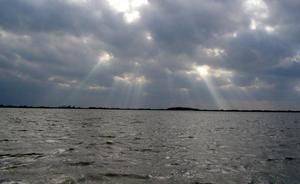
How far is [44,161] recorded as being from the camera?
59.7 ft

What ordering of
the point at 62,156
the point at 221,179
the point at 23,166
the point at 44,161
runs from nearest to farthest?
the point at 221,179, the point at 23,166, the point at 44,161, the point at 62,156

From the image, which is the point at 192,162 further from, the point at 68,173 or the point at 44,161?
the point at 44,161

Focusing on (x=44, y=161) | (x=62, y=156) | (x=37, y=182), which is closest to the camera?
(x=37, y=182)

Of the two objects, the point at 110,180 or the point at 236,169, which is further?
the point at 236,169

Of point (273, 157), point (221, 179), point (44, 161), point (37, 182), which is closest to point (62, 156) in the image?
point (44, 161)

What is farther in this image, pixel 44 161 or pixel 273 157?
pixel 273 157

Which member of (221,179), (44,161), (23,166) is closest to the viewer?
(221,179)

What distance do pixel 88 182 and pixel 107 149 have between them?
36.1 ft

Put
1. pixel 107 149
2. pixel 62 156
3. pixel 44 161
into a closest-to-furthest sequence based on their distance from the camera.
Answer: pixel 44 161, pixel 62 156, pixel 107 149

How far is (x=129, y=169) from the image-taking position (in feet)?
54.1

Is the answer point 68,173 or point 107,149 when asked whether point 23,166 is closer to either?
point 68,173

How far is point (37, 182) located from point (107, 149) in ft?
37.2

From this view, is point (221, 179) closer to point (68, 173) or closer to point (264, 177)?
point (264, 177)

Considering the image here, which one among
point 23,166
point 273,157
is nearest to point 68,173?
point 23,166
